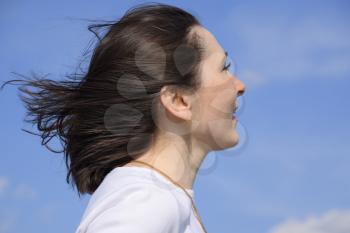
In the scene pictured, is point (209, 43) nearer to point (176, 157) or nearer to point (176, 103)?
point (176, 103)

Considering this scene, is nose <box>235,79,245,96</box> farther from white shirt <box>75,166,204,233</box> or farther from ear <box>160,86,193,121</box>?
white shirt <box>75,166,204,233</box>

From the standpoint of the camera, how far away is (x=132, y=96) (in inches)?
115

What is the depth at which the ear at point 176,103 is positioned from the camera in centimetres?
285

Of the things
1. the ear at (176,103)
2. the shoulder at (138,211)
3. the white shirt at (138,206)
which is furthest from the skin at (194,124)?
the shoulder at (138,211)

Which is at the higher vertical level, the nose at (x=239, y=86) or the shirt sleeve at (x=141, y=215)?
the nose at (x=239, y=86)

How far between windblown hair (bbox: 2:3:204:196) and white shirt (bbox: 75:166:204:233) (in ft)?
1.01

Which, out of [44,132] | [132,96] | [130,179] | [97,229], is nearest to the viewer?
[97,229]

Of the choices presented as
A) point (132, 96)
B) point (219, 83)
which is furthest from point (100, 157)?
point (219, 83)

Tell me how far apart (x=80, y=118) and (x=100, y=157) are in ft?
1.02

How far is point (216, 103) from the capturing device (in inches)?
115

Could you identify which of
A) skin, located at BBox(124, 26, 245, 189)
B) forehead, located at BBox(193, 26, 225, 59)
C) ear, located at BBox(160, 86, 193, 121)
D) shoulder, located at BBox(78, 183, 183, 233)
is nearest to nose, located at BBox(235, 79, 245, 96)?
skin, located at BBox(124, 26, 245, 189)

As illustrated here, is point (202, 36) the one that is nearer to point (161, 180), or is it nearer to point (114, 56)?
point (114, 56)

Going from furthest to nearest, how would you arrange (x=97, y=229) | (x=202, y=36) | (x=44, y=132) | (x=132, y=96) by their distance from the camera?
(x=44, y=132)
(x=202, y=36)
(x=132, y=96)
(x=97, y=229)

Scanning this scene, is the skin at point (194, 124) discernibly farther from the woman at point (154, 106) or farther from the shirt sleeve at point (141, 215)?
the shirt sleeve at point (141, 215)
